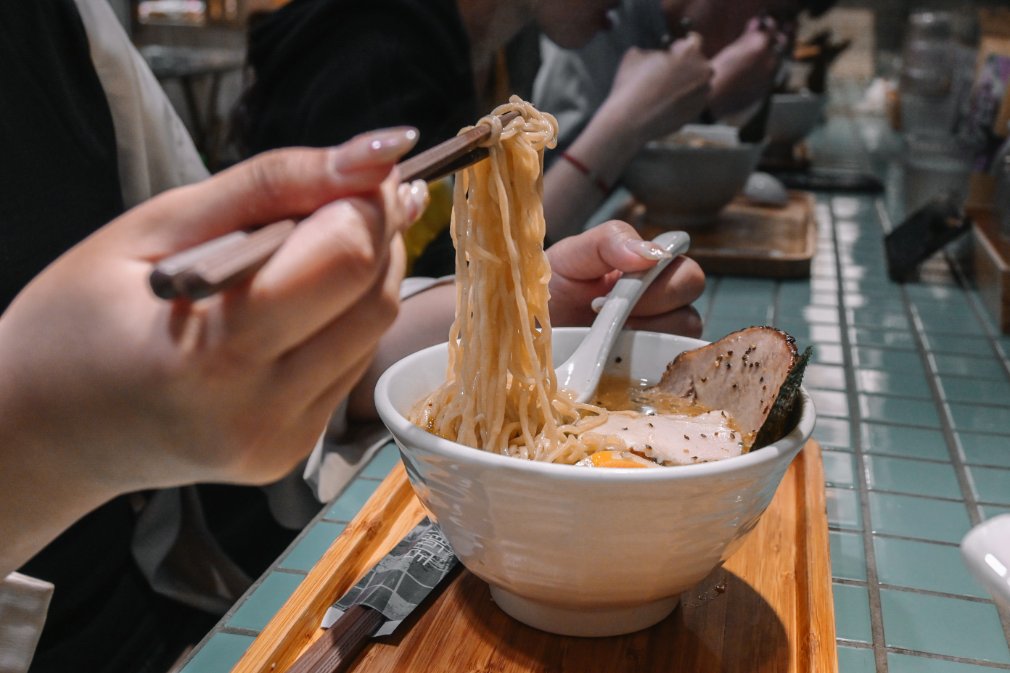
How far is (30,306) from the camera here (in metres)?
0.37

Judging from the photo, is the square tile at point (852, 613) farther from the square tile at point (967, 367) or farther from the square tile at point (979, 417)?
the square tile at point (967, 367)

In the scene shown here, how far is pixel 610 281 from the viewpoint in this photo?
865 millimetres

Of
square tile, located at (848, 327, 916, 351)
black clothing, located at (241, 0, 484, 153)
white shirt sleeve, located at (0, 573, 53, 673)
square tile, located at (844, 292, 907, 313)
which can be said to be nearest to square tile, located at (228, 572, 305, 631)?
white shirt sleeve, located at (0, 573, 53, 673)

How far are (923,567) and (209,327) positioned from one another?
62cm

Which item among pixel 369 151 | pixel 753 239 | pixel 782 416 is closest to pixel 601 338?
pixel 782 416

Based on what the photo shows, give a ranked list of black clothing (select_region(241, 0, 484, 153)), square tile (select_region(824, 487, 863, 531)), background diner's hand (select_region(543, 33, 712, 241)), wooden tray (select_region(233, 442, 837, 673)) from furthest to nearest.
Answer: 1. background diner's hand (select_region(543, 33, 712, 241))
2. black clothing (select_region(241, 0, 484, 153))
3. square tile (select_region(824, 487, 863, 531))
4. wooden tray (select_region(233, 442, 837, 673))

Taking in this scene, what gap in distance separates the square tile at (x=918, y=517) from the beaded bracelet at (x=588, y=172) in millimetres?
650

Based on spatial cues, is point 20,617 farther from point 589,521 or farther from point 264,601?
point 589,521

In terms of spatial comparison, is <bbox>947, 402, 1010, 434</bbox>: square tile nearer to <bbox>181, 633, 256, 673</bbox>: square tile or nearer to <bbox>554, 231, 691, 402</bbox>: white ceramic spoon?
<bbox>554, 231, 691, 402</bbox>: white ceramic spoon

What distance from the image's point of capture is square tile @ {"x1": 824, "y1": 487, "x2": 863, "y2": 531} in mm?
750

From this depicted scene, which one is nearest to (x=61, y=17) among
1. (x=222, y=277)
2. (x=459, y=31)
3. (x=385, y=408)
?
(x=459, y=31)

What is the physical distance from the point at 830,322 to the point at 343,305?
107 cm

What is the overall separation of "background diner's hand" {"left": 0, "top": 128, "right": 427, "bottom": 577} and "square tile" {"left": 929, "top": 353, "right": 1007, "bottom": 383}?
96 cm

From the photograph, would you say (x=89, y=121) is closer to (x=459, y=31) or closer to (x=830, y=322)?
(x=459, y=31)
